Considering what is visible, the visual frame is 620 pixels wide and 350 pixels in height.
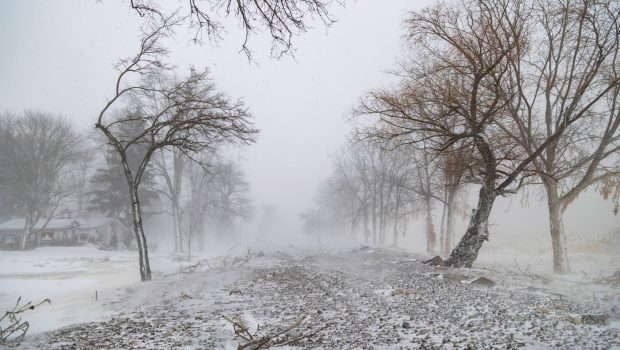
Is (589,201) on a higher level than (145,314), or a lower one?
higher

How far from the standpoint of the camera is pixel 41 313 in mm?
7746

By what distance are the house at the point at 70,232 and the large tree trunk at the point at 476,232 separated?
38.5m

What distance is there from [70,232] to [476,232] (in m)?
45.6

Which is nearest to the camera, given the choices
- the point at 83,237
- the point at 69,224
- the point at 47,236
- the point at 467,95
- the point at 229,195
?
the point at 467,95

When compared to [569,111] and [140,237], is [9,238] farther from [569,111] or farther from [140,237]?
[569,111]

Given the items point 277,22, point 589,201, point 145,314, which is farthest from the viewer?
point 589,201

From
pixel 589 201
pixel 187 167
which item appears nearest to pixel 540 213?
pixel 589 201

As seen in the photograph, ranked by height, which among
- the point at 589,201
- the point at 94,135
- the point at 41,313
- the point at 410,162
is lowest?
the point at 41,313

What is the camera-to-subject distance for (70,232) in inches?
1716

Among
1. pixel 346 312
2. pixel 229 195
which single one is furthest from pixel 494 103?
pixel 229 195

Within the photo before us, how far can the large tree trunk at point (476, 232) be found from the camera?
1159 cm

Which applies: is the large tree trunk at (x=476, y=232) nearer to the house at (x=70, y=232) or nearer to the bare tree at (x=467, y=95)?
the bare tree at (x=467, y=95)

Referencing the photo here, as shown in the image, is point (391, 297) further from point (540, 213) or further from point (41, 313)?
point (540, 213)

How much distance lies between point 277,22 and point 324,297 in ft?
17.2
